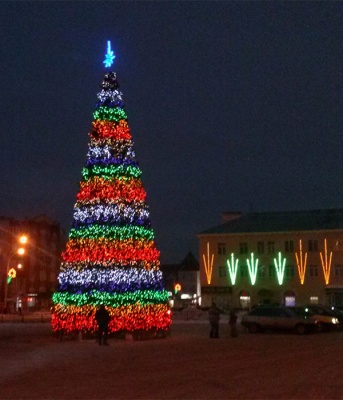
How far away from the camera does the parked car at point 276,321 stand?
34.9 meters

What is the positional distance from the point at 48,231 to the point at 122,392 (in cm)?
8861

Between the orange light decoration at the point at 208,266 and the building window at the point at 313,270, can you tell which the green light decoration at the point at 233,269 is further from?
the building window at the point at 313,270

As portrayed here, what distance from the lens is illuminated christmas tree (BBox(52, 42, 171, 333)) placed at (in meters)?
28.3

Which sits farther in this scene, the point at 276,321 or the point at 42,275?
the point at 42,275

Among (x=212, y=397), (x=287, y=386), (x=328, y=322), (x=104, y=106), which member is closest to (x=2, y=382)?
(x=212, y=397)

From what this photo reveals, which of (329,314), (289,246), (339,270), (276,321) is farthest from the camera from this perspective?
(289,246)

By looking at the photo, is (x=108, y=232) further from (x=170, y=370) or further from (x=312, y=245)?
(x=312, y=245)

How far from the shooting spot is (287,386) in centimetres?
1477

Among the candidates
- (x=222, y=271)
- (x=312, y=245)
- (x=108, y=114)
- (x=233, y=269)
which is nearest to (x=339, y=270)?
(x=312, y=245)

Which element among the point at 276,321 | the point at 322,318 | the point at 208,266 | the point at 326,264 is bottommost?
the point at 276,321

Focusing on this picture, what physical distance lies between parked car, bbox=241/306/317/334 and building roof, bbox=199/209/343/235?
38548 millimetres

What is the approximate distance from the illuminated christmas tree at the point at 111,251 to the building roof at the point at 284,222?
47271 millimetres

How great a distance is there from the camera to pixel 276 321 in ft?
117

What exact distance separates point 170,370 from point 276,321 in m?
19.0
